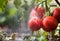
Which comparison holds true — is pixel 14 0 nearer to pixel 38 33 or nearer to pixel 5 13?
pixel 5 13

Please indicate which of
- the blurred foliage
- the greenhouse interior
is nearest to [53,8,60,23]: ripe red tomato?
the greenhouse interior

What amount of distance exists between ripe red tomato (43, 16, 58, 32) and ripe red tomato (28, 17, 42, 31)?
25mm

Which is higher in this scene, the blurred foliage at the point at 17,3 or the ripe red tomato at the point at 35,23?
the blurred foliage at the point at 17,3

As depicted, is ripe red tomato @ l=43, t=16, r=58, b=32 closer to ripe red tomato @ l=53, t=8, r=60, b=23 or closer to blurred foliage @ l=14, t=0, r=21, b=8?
ripe red tomato @ l=53, t=8, r=60, b=23

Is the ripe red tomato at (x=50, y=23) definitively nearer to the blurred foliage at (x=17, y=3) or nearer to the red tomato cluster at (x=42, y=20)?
the red tomato cluster at (x=42, y=20)

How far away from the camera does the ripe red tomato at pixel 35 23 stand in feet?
3.01

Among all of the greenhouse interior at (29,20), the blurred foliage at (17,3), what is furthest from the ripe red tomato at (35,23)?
the blurred foliage at (17,3)

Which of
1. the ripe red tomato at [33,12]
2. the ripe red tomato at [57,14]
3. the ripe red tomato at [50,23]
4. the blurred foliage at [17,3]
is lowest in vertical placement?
the ripe red tomato at [50,23]

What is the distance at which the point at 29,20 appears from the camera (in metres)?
0.94

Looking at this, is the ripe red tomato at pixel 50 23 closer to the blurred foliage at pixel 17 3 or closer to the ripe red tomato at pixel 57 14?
the ripe red tomato at pixel 57 14

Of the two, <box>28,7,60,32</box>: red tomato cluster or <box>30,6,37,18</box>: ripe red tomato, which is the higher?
<box>30,6,37,18</box>: ripe red tomato

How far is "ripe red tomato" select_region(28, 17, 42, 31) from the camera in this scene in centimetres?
92

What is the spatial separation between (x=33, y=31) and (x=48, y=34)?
7 centimetres

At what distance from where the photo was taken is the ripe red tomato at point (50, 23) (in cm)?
90
